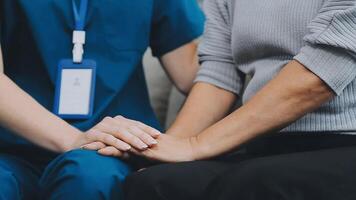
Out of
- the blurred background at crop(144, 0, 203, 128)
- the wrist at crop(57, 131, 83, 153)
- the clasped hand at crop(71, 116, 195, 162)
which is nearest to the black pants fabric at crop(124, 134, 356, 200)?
the clasped hand at crop(71, 116, 195, 162)

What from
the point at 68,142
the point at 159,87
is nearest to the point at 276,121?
the point at 68,142

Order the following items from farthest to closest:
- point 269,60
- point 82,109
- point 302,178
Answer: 1. point 82,109
2. point 269,60
3. point 302,178

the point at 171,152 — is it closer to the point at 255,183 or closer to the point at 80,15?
the point at 255,183

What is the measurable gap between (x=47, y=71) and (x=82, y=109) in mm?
106

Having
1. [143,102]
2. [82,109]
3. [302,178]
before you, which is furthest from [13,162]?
[302,178]

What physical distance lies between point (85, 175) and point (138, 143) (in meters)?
0.15

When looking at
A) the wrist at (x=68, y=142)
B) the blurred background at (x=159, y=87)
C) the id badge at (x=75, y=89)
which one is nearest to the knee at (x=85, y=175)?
the wrist at (x=68, y=142)

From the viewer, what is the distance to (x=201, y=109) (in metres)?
1.23

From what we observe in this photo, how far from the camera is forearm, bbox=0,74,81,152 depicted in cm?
110

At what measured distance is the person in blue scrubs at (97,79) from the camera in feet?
3.36

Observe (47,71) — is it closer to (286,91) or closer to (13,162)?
(13,162)

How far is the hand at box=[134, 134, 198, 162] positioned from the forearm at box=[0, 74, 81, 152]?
0.15 metres

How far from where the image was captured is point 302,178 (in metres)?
0.80

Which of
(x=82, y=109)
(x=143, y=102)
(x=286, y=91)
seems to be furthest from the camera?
(x=143, y=102)
